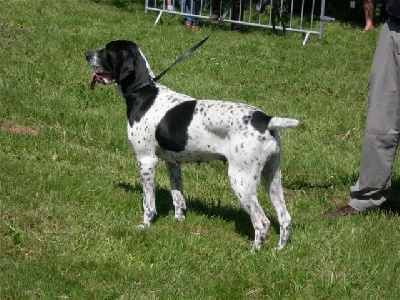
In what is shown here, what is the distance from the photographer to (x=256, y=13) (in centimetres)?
1983

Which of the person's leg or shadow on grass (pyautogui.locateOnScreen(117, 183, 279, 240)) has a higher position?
the person's leg

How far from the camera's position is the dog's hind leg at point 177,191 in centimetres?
689

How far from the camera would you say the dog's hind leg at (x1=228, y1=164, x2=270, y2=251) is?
19.6 ft

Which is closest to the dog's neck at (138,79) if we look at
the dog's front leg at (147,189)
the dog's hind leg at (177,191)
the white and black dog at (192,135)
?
the white and black dog at (192,135)

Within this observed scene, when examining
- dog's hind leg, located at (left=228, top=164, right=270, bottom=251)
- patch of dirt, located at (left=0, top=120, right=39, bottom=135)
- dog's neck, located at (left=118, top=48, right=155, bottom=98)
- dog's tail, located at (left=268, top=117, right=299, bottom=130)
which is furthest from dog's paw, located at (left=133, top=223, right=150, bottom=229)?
patch of dirt, located at (left=0, top=120, right=39, bottom=135)

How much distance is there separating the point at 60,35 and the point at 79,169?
6713 mm

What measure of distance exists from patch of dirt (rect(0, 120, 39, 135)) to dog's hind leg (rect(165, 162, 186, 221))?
272 cm

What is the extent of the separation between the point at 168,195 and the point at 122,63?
1491 mm

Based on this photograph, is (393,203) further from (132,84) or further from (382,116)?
(132,84)

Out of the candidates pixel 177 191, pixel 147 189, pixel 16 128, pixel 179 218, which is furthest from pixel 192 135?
pixel 16 128

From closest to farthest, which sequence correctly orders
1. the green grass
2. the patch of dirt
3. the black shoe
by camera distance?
the green grass → the black shoe → the patch of dirt

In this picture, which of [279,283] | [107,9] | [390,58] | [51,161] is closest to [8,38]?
[107,9]

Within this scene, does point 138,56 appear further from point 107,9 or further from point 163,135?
point 107,9

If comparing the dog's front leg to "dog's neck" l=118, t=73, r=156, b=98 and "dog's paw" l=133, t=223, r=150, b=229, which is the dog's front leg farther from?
"dog's neck" l=118, t=73, r=156, b=98
